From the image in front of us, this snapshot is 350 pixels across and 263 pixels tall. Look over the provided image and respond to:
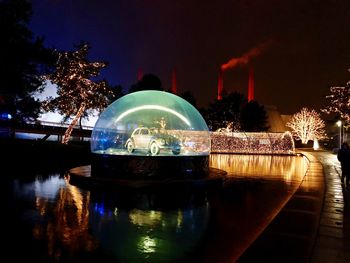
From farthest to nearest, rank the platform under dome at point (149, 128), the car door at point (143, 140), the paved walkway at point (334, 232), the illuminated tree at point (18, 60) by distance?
the illuminated tree at point (18, 60)
the platform under dome at point (149, 128)
the car door at point (143, 140)
the paved walkway at point (334, 232)

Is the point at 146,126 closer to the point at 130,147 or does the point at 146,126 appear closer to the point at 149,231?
the point at 130,147

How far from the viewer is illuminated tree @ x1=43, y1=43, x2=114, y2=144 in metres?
28.7

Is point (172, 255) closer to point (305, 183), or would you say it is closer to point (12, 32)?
point (305, 183)

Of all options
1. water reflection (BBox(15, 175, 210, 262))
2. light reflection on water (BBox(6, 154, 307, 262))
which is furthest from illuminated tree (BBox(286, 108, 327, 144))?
water reflection (BBox(15, 175, 210, 262))

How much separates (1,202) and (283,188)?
845cm

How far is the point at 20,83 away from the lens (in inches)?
671

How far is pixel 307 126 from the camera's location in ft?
213

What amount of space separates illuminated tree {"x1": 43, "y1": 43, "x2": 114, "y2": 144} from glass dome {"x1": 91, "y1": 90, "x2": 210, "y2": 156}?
14.8 m

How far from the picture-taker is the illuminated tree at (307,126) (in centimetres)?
6419

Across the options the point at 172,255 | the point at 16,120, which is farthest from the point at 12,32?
the point at 172,255

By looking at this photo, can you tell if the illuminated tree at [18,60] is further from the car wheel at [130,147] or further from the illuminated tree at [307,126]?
the illuminated tree at [307,126]

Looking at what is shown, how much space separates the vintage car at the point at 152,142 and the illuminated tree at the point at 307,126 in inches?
2117

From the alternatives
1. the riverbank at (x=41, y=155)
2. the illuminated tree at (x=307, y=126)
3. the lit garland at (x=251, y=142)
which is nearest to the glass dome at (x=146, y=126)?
the riverbank at (x=41, y=155)

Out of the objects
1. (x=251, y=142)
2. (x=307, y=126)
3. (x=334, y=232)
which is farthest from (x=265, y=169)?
(x=307, y=126)
